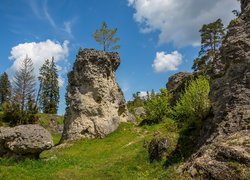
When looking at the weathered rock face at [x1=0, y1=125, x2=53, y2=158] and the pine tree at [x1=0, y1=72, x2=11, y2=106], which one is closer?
the weathered rock face at [x1=0, y1=125, x2=53, y2=158]

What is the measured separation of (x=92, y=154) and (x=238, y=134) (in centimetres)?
1936

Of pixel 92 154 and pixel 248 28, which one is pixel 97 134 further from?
pixel 248 28

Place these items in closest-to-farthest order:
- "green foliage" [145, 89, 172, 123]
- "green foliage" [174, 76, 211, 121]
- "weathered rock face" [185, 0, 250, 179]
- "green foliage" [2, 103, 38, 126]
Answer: "weathered rock face" [185, 0, 250, 179] < "green foliage" [174, 76, 211, 121] < "green foliage" [145, 89, 172, 123] < "green foliage" [2, 103, 38, 126]

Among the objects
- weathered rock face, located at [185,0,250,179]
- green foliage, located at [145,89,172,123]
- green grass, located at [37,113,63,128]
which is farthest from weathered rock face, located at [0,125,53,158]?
green grass, located at [37,113,63,128]

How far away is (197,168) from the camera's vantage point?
36.9 feet

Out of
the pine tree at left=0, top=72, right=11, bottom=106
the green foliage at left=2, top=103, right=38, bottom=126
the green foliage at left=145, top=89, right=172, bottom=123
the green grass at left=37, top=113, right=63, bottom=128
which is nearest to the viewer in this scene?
the green foliage at left=145, top=89, right=172, bottom=123

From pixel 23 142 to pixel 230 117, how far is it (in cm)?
1447

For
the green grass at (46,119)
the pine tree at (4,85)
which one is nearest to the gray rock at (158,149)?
the green grass at (46,119)

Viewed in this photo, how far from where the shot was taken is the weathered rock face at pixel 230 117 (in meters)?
10.7

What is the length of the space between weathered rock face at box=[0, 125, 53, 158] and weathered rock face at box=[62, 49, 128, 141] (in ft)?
39.8

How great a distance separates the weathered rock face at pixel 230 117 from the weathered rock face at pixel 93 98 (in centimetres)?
2116

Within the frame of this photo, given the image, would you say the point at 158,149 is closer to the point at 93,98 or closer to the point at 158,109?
the point at 158,109

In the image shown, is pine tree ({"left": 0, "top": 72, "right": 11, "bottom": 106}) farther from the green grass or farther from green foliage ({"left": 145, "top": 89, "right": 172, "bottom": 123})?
green foliage ({"left": 145, "top": 89, "right": 172, "bottom": 123})

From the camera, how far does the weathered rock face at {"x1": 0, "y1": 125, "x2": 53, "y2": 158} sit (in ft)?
77.7
